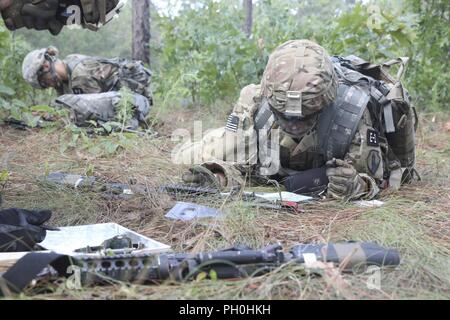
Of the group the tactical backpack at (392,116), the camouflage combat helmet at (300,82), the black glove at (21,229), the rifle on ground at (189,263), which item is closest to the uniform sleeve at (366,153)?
the tactical backpack at (392,116)

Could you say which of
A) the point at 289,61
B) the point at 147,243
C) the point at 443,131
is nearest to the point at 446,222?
the point at 289,61

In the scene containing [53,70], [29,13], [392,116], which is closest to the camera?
[29,13]

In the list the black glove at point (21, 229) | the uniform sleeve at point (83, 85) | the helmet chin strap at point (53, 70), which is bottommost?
the black glove at point (21, 229)

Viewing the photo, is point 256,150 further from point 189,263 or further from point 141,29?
point 141,29

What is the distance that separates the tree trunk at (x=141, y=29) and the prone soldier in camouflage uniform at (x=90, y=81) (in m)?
1.05

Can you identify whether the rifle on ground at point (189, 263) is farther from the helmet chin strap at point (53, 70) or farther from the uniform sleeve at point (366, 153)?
the helmet chin strap at point (53, 70)

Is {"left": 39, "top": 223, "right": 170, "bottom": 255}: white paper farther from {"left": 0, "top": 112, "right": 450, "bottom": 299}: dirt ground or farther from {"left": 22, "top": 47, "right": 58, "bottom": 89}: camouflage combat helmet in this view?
{"left": 22, "top": 47, "right": 58, "bottom": 89}: camouflage combat helmet

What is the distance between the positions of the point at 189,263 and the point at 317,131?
1585 millimetres

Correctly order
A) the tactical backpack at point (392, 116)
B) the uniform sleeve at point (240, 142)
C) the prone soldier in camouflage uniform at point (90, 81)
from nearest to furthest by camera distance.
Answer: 1. the tactical backpack at point (392, 116)
2. the uniform sleeve at point (240, 142)
3. the prone soldier in camouflage uniform at point (90, 81)

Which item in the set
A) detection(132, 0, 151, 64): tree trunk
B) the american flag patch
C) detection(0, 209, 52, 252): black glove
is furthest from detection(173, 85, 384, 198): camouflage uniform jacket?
detection(132, 0, 151, 64): tree trunk

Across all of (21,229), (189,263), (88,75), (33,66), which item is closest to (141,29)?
(88,75)

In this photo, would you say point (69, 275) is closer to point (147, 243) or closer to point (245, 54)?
point (147, 243)

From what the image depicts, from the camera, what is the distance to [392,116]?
334 centimetres

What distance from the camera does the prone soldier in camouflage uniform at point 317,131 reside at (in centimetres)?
300
